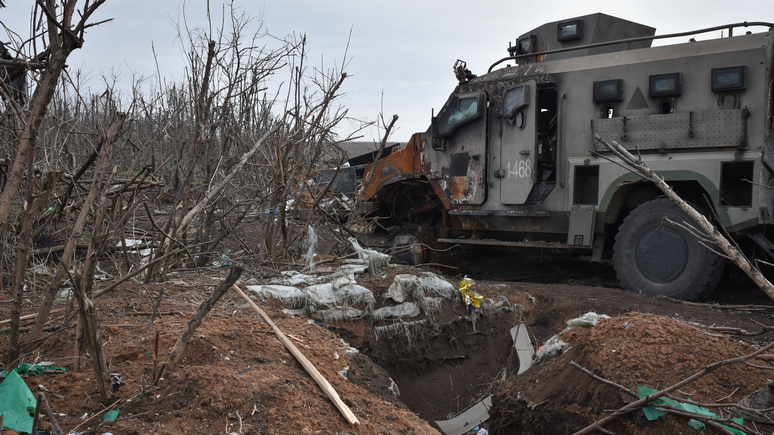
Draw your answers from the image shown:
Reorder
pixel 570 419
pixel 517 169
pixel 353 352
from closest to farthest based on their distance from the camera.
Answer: pixel 570 419 → pixel 353 352 → pixel 517 169

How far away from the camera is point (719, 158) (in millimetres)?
6039

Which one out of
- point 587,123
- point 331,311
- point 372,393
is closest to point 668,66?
point 587,123

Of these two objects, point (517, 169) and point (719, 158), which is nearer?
point (719, 158)

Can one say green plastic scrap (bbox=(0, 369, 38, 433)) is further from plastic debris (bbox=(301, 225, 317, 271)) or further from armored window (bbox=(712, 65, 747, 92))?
armored window (bbox=(712, 65, 747, 92))

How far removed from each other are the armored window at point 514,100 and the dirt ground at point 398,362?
2.09 m

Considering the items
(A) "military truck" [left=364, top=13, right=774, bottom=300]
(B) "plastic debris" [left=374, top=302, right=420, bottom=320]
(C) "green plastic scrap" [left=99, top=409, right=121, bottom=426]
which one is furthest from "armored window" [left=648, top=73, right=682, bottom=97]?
(C) "green plastic scrap" [left=99, top=409, right=121, bottom=426]

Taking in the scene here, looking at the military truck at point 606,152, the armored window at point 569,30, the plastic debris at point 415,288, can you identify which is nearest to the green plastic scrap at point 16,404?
the plastic debris at point 415,288

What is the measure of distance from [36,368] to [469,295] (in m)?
4.31

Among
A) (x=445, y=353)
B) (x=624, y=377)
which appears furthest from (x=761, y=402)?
(x=445, y=353)

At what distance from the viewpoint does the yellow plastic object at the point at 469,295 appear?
6523 millimetres

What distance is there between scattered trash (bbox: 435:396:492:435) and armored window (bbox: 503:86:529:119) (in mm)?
3513

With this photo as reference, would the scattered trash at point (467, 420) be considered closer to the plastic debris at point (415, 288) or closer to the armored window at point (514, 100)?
the plastic debris at point (415, 288)

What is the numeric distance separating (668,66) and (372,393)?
4.84 meters

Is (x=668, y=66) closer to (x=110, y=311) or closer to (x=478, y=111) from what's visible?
(x=478, y=111)
